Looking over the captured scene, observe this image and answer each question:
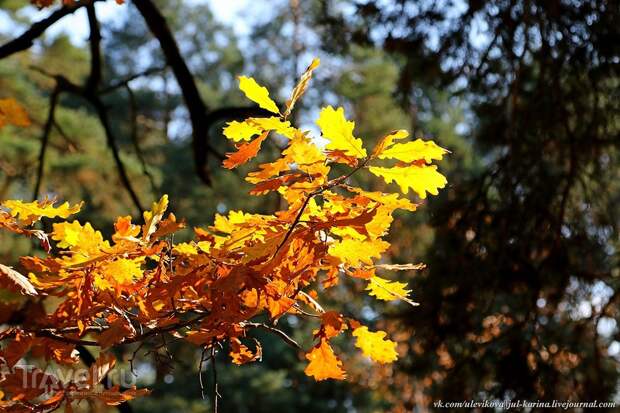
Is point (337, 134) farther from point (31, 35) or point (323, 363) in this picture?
point (31, 35)

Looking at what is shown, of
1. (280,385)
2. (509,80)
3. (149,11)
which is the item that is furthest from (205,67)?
(149,11)

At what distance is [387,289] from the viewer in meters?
1.18

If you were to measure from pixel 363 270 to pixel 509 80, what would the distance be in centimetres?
302

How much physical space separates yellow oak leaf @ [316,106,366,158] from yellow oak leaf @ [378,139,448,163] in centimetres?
5

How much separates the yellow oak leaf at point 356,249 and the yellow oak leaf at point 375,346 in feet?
0.53

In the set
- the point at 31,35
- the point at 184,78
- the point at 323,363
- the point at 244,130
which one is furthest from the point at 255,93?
the point at 184,78

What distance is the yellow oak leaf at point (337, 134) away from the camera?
100cm

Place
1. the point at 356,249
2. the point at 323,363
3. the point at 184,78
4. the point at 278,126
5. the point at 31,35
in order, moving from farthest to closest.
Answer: the point at 184,78
the point at 31,35
the point at 323,363
the point at 356,249
the point at 278,126

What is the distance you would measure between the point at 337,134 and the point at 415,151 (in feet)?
0.36

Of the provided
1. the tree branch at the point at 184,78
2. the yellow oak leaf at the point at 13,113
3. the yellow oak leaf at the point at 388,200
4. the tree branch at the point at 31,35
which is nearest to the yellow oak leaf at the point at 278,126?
the yellow oak leaf at the point at 388,200

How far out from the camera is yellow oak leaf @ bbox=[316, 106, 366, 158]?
1001mm

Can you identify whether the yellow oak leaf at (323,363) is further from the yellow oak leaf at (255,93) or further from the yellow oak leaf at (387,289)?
the yellow oak leaf at (255,93)

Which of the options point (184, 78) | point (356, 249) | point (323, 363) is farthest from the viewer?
point (184, 78)

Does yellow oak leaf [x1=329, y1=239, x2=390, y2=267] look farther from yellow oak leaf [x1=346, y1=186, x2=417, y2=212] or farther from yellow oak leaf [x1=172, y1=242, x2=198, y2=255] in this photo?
yellow oak leaf [x1=172, y1=242, x2=198, y2=255]
